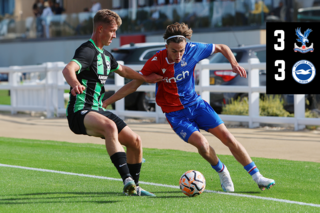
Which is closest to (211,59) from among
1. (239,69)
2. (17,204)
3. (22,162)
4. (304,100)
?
(304,100)

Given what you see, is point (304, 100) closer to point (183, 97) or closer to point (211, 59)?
point (211, 59)

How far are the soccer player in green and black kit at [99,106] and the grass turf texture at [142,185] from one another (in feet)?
1.26

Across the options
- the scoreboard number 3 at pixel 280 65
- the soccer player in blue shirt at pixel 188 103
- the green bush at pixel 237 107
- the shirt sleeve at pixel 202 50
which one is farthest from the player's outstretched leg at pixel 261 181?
the scoreboard number 3 at pixel 280 65

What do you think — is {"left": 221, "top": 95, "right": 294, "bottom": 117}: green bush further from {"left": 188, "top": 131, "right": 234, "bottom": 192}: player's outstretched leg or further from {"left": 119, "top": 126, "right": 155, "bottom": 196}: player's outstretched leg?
{"left": 119, "top": 126, "right": 155, "bottom": 196}: player's outstretched leg

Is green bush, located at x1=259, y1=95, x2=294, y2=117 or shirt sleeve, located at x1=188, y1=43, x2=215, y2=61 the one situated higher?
shirt sleeve, located at x1=188, y1=43, x2=215, y2=61

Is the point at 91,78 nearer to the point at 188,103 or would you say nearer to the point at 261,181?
the point at 188,103

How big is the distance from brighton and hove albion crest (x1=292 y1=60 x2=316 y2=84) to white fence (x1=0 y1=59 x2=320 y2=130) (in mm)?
2016

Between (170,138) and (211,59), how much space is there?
343 centimetres

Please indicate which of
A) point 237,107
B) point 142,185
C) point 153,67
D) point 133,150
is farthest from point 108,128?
point 237,107

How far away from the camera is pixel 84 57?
5.60m

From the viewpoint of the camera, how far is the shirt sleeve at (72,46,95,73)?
5.56m

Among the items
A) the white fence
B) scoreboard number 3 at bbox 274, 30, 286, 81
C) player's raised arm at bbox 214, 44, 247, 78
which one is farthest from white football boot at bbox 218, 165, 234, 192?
scoreboard number 3 at bbox 274, 30, 286, 81

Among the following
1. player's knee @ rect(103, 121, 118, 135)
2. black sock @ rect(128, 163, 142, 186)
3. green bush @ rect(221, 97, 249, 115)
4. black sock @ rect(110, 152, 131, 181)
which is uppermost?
player's knee @ rect(103, 121, 118, 135)

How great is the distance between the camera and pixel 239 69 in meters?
6.11
